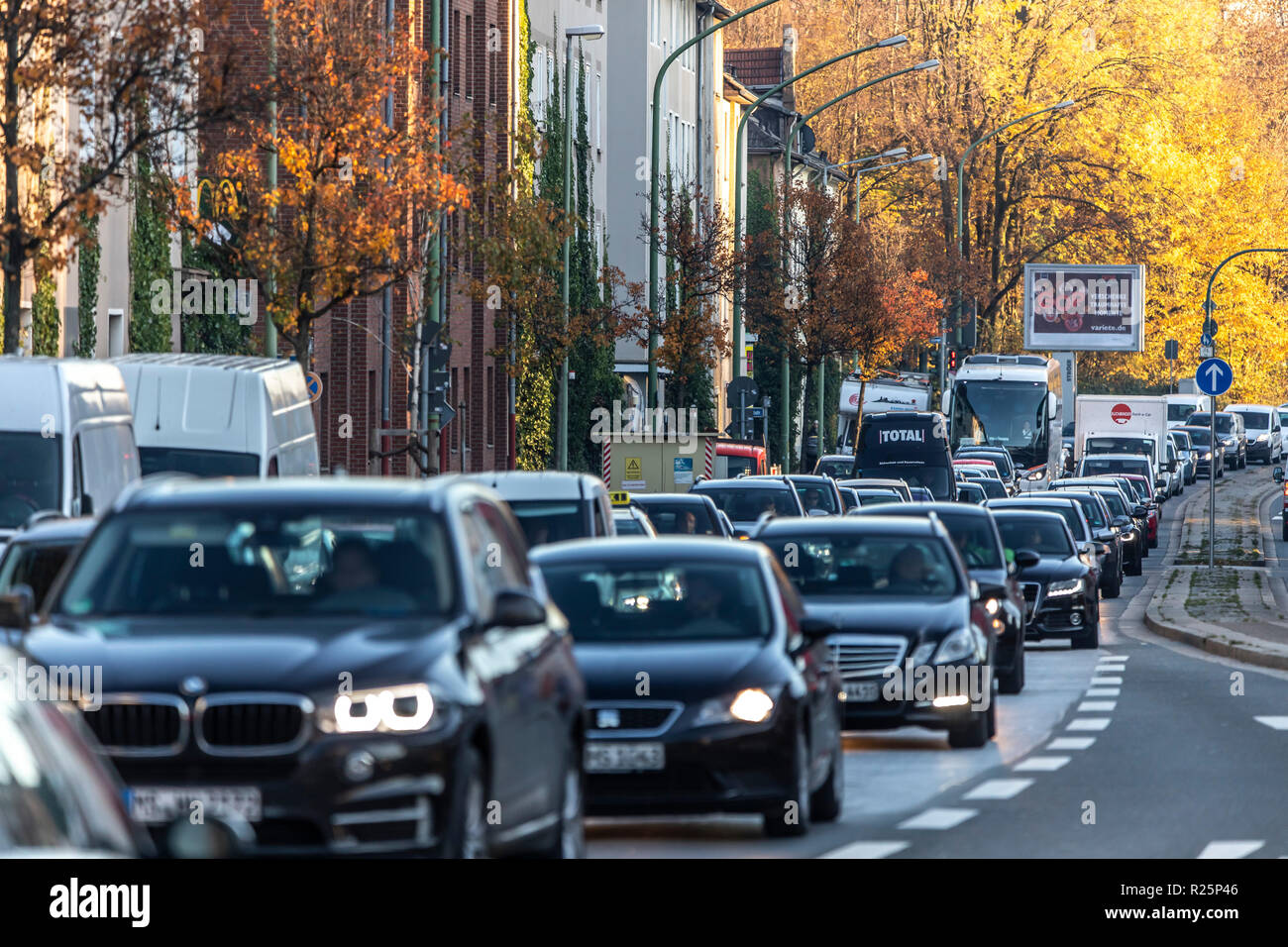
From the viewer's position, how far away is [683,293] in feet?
176

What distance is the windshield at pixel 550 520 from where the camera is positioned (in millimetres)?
20062

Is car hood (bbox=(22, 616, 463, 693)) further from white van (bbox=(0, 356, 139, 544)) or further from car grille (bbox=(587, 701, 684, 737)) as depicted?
white van (bbox=(0, 356, 139, 544))

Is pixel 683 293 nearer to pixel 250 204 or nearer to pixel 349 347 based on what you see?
pixel 349 347

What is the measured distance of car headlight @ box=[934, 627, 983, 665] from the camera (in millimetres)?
16703

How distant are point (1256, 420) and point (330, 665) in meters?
A: 100

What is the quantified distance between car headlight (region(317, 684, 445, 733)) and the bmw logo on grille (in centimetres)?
362

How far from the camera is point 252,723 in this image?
845cm

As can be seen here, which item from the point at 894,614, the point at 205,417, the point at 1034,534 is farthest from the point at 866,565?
the point at 1034,534

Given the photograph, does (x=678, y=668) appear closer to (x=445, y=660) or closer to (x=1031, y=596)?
(x=445, y=660)

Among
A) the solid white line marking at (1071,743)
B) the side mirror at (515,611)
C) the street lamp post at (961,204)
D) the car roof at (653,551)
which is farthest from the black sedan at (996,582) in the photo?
the street lamp post at (961,204)

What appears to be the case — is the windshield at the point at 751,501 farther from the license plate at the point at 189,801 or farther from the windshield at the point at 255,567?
the license plate at the point at 189,801

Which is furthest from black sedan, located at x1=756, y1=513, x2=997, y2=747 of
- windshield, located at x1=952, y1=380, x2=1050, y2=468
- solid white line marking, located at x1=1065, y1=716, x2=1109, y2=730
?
windshield, located at x1=952, y1=380, x2=1050, y2=468

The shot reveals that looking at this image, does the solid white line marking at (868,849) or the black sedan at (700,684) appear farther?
the black sedan at (700,684)
